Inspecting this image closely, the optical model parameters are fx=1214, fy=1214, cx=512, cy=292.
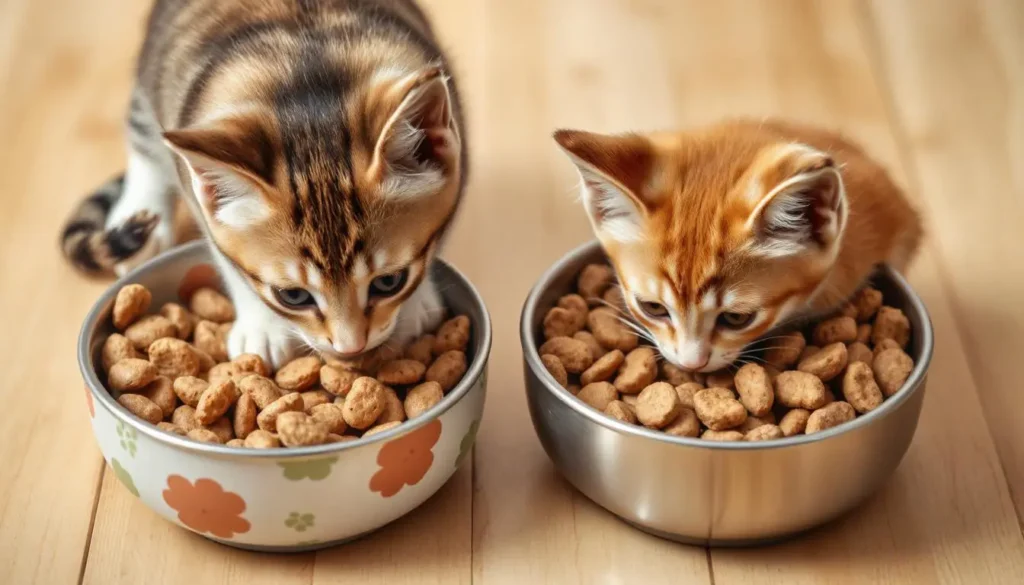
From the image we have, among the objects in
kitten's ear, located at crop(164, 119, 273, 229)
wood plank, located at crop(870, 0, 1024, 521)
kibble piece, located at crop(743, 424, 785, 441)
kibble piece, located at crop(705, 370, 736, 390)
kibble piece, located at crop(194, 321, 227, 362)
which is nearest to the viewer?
kitten's ear, located at crop(164, 119, 273, 229)

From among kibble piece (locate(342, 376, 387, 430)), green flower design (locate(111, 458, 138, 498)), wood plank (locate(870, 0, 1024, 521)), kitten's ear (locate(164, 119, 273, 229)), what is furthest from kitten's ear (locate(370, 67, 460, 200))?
wood plank (locate(870, 0, 1024, 521))

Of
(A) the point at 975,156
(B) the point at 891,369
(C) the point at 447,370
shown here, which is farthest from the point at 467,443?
(A) the point at 975,156

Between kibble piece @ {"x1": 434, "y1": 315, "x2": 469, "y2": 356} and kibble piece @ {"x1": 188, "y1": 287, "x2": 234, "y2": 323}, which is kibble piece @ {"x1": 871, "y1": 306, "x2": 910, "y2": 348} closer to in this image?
kibble piece @ {"x1": 434, "y1": 315, "x2": 469, "y2": 356}

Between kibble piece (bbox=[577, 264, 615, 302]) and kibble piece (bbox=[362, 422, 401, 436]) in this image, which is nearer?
kibble piece (bbox=[362, 422, 401, 436])

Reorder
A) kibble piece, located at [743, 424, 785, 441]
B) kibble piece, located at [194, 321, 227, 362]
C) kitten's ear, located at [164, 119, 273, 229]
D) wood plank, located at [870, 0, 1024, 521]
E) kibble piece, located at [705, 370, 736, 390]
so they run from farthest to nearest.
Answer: wood plank, located at [870, 0, 1024, 521], kibble piece, located at [194, 321, 227, 362], kibble piece, located at [705, 370, 736, 390], kibble piece, located at [743, 424, 785, 441], kitten's ear, located at [164, 119, 273, 229]

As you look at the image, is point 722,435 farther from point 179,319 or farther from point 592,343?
point 179,319

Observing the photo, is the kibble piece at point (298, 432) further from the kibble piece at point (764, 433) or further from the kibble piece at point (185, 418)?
the kibble piece at point (764, 433)
